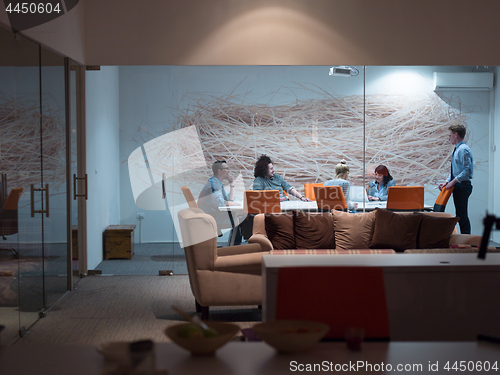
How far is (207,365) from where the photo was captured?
1.25m

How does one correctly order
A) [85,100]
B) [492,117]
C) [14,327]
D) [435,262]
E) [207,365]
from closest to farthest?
[207,365] < [435,262] < [14,327] < [85,100] < [492,117]

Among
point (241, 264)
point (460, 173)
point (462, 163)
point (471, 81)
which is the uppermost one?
point (471, 81)

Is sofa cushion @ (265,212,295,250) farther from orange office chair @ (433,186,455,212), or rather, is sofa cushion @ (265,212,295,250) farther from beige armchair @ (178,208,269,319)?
orange office chair @ (433,186,455,212)

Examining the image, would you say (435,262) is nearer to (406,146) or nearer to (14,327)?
(14,327)

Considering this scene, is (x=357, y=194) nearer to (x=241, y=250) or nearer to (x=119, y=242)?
(x=241, y=250)

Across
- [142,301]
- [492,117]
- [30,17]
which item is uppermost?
[30,17]

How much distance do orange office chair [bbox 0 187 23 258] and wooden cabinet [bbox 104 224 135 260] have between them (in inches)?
85.4

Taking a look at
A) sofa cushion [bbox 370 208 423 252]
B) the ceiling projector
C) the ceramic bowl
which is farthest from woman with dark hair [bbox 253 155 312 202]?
the ceramic bowl

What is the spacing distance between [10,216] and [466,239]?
4.02 m

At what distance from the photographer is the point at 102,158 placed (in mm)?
5652

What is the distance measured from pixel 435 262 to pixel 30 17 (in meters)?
3.74

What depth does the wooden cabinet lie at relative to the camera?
18.7ft

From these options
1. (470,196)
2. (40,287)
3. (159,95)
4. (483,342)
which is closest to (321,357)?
(483,342)

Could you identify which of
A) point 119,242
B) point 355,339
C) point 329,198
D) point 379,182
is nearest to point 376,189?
point 379,182
